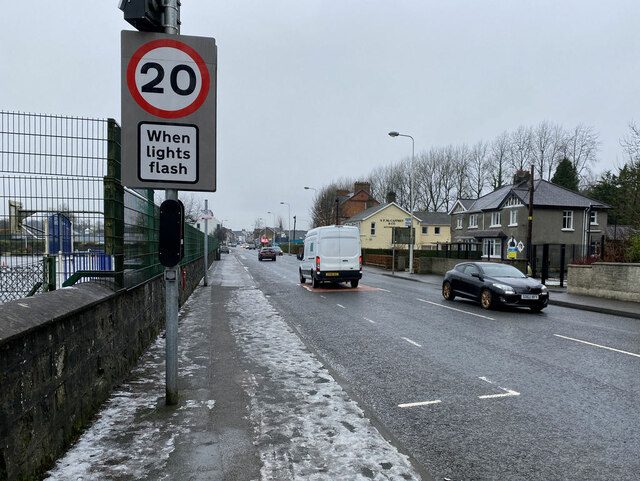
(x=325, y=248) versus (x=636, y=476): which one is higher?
(x=325, y=248)

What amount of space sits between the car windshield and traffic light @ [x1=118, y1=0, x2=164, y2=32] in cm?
1206

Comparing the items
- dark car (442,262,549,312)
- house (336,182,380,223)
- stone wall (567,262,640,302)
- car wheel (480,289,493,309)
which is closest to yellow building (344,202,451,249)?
house (336,182,380,223)

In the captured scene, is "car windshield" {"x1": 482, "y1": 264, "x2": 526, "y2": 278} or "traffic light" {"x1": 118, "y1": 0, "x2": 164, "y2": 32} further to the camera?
"car windshield" {"x1": 482, "y1": 264, "x2": 526, "y2": 278}

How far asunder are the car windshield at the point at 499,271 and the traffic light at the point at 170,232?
38.1ft

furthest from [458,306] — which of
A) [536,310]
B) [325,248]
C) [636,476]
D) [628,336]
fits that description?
[636,476]

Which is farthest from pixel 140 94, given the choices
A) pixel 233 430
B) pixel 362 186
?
pixel 362 186

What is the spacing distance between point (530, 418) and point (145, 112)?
4874 mm

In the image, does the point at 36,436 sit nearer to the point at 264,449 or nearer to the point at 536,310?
the point at 264,449

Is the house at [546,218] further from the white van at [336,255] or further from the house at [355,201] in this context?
the house at [355,201]

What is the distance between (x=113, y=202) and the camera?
493cm

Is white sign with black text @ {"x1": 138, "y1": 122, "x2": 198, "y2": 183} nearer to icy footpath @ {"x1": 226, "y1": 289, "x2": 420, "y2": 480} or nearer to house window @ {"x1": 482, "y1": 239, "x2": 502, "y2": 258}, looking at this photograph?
icy footpath @ {"x1": 226, "y1": 289, "x2": 420, "y2": 480}

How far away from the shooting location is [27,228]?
5.09 m

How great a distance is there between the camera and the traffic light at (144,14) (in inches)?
150

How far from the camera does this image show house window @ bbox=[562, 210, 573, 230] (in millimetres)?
43375
